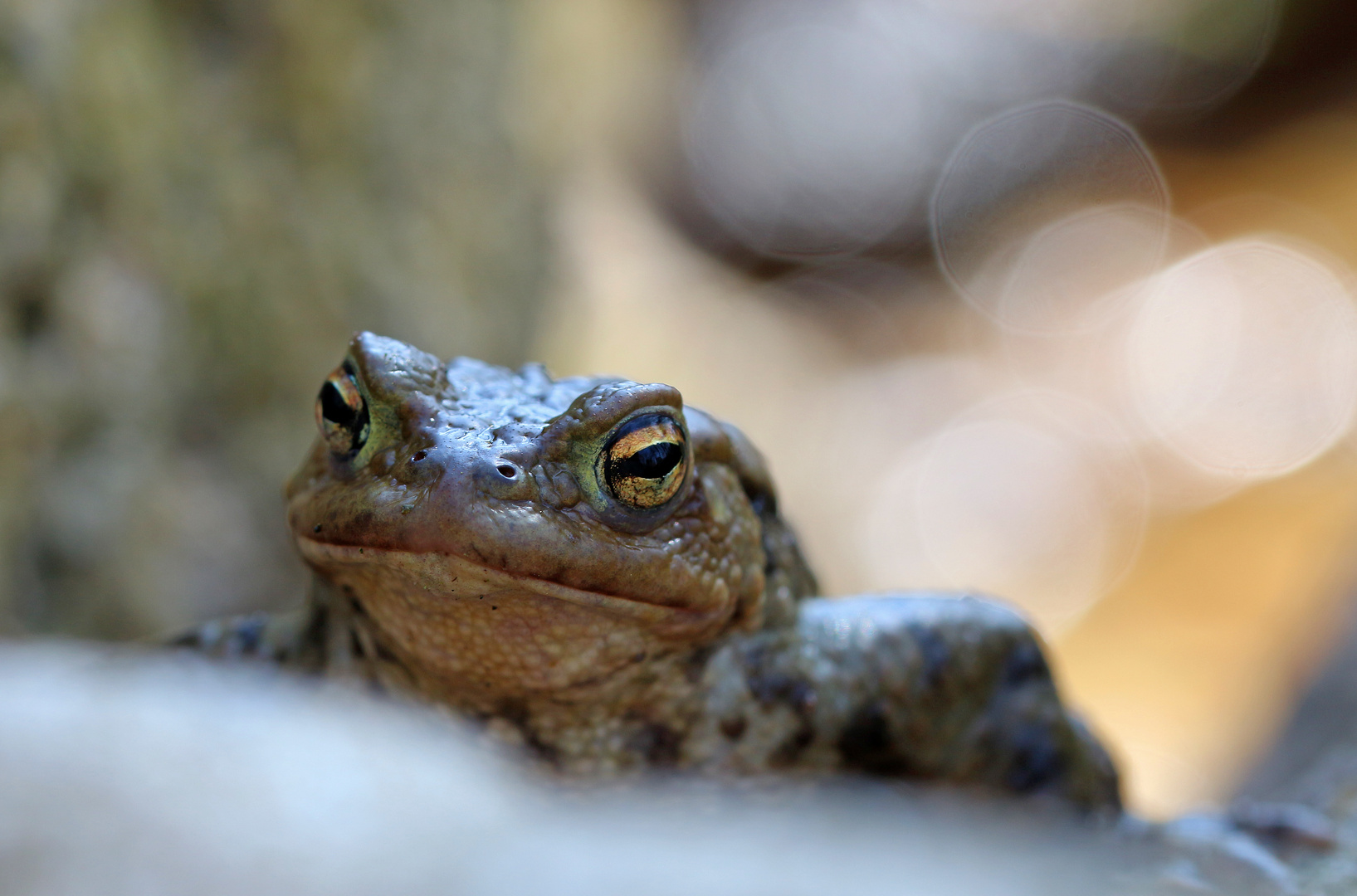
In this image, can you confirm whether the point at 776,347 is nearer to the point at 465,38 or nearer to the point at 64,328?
the point at 465,38

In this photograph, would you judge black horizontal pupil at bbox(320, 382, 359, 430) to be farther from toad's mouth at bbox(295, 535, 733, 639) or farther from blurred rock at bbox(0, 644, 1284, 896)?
blurred rock at bbox(0, 644, 1284, 896)

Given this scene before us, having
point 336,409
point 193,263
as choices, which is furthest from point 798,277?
point 336,409

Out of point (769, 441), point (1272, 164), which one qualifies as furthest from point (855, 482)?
point (1272, 164)

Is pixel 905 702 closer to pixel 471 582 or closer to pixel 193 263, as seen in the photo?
pixel 471 582

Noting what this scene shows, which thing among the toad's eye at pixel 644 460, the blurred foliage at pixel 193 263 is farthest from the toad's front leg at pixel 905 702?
the blurred foliage at pixel 193 263

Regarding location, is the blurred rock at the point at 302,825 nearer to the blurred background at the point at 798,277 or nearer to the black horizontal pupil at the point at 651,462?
the black horizontal pupil at the point at 651,462

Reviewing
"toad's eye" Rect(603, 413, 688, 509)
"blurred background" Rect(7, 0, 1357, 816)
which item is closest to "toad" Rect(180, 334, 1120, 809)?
"toad's eye" Rect(603, 413, 688, 509)
